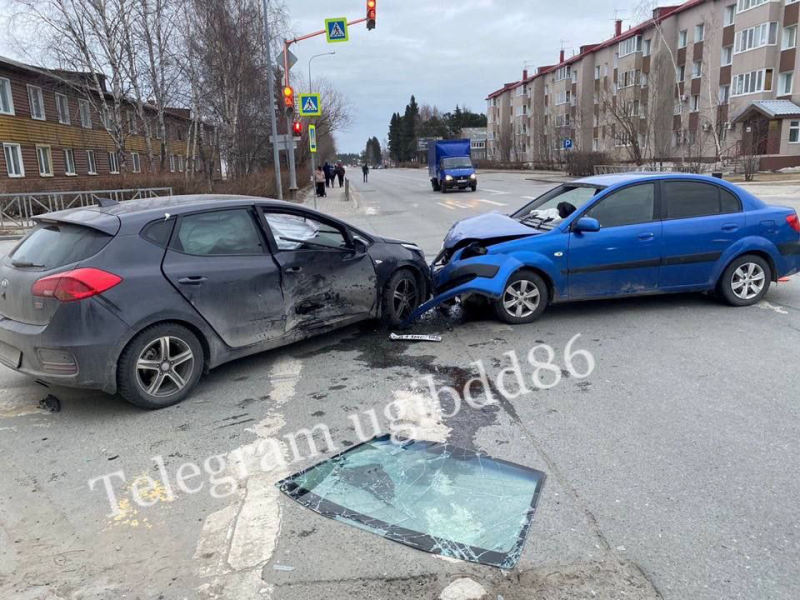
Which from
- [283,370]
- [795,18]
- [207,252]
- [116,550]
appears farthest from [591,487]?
[795,18]

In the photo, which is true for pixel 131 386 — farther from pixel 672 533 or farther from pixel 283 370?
pixel 672 533

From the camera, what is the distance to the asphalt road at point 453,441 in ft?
8.95

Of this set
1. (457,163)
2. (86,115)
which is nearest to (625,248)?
(457,163)

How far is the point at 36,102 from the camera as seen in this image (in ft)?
107

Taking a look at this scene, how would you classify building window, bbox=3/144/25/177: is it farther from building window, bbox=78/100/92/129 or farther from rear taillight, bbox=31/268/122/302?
rear taillight, bbox=31/268/122/302

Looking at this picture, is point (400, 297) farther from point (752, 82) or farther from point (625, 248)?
point (752, 82)

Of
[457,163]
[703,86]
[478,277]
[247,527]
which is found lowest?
[247,527]

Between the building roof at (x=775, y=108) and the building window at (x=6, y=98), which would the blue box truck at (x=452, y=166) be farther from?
the building window at (x=6, y=98)

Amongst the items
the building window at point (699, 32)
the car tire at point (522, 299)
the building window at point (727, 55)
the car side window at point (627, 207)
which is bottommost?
the car tire at point (522, 299)

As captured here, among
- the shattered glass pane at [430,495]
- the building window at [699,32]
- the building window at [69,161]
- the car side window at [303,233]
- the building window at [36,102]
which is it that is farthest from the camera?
the building window at [699,32]

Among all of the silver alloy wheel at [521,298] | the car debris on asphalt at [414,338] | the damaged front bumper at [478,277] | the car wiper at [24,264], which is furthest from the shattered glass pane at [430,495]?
the silver alloy wheel at [521,298]

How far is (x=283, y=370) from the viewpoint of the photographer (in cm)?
550

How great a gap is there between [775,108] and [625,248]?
3906 cm

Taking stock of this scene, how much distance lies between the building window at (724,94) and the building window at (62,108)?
1715 inches
